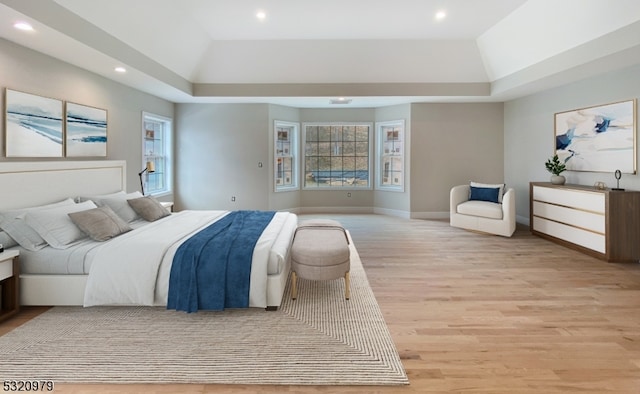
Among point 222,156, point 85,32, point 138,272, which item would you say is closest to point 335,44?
point 222,156

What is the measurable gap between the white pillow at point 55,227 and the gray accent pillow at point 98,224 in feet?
0.22

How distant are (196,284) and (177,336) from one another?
1.40ft

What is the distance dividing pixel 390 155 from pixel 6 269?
709cm

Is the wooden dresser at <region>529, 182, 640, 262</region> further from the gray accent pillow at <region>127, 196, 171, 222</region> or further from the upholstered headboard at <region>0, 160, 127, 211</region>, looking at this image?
the upholstered headboard at <region>0, 160, 127, 211</region>

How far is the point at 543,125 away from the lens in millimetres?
6383

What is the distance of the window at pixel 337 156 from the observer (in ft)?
28.9

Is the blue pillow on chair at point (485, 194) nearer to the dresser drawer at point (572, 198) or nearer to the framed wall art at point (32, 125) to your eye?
the dresser drawer at point (572, 198)

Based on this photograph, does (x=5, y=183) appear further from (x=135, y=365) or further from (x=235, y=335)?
(x=235, y=335)

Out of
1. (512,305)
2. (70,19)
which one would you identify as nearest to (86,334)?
(70,19)

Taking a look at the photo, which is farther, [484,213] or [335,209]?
[335,209]

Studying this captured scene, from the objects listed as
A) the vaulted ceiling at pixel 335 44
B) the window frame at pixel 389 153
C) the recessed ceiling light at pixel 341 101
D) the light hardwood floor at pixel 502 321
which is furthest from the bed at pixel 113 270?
the window frame at pixel 389 153

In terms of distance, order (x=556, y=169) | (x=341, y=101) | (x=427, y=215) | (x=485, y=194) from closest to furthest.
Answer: (x=556, y=169) < (x=485, y=194) < (x=341, y=101) < (x=427, y=215)

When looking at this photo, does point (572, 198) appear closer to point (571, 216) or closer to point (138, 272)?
point (571, 216)

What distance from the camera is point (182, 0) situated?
4586 millimetres
